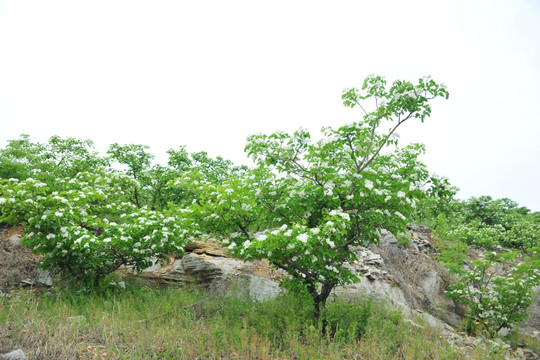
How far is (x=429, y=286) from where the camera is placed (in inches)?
437

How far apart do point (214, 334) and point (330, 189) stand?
3073 mm

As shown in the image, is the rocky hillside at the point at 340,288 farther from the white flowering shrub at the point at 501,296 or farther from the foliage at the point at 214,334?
the foliage at the point at 214,334

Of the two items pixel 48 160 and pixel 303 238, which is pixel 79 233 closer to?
pixel 303 238

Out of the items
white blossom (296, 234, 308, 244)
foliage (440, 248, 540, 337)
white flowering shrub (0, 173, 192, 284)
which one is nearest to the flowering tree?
white blossom (296, 234, 308, 244)

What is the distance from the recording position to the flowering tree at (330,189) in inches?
222

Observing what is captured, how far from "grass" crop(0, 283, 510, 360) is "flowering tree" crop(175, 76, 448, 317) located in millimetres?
780

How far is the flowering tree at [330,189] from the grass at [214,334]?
780 mm

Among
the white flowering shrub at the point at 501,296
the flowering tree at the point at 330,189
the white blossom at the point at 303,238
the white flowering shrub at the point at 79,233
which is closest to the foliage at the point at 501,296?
the white flowering shrub at the point at 501,296

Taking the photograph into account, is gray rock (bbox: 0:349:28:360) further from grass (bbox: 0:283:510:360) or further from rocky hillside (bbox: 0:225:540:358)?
rocky hillside (bbox: 0:225:540:358)

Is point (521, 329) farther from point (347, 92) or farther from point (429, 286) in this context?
point (347, 92)

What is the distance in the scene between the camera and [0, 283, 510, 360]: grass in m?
4.65

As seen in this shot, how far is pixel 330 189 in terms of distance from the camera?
17.8ft

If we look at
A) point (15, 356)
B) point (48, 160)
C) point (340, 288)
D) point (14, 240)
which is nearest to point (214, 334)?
point (15, 356)

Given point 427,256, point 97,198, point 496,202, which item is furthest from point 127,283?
point 496,202
